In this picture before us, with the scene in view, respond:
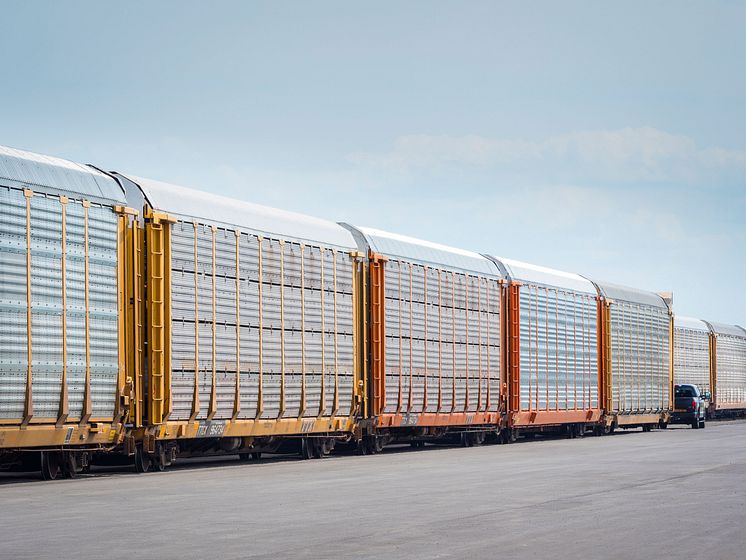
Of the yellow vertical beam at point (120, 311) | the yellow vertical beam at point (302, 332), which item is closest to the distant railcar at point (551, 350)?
the yellow vertical beam at point (302, 332)

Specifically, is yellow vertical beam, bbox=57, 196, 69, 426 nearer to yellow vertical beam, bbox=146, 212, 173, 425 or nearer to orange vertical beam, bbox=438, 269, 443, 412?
yellow vertical beam, bbox=146, 212, 173, 425

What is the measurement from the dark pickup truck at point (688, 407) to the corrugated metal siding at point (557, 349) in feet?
39.3

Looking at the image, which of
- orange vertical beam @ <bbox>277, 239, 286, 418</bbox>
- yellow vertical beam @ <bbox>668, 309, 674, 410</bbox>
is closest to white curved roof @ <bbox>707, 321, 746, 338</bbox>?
yellow vertical beam @ <bbox>668, 309, 674, 410</bbox>

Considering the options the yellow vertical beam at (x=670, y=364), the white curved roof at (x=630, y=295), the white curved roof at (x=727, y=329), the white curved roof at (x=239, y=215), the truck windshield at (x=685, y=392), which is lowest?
the truck windshield at (x=685, y=392)

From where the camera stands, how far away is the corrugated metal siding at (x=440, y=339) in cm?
2989

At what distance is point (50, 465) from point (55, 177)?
179 inches

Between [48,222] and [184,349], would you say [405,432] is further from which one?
[48,222]

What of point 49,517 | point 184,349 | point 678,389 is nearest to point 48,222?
point 184,349

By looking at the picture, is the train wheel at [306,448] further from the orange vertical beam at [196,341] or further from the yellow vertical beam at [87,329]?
→ the yellow vertical beam at [87,329]

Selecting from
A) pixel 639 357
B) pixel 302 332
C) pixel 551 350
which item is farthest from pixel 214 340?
pixel 639 357

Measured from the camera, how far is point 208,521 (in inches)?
531

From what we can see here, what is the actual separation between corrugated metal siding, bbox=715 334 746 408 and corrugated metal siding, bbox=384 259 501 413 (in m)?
35.1

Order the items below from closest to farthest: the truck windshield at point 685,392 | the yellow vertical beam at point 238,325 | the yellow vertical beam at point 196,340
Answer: the yellow vertical beam at point 196,340
the yellow vertical beam at point 238,325
the truck windshield at point 685,392

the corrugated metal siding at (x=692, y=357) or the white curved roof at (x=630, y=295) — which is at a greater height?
the white curved roof at (x=630, y=295)
